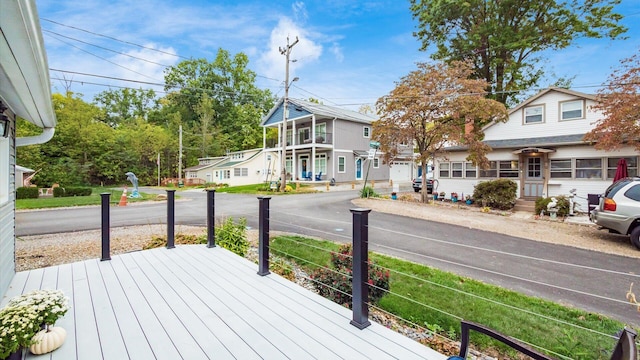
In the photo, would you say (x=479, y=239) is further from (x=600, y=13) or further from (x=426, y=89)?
(x=600, y=13)

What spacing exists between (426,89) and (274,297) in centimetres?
1135

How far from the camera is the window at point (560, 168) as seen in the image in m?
11.2

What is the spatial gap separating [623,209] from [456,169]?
7.94 m

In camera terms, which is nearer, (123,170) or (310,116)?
(310,116)

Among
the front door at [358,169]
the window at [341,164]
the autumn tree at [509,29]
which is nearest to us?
the autumn tree at [509,29]

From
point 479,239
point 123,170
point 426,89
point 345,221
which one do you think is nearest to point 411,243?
point 479,239

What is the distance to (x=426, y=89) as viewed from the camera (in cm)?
1181

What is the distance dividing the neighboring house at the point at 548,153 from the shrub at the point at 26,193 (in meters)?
21.8

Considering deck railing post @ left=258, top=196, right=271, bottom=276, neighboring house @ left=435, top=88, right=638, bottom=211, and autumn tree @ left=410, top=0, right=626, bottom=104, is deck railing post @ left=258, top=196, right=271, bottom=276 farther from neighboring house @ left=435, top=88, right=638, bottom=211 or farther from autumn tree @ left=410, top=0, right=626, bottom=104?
autumn tree @ left=410, top=0, right=626, bottom=104

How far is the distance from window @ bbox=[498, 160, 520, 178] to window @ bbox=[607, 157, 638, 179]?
2.79m

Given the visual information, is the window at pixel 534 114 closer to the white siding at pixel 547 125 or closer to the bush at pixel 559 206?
the white siding at pixel 547 125

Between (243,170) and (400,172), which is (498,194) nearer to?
(400,172)

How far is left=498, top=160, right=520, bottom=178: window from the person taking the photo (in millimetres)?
12414

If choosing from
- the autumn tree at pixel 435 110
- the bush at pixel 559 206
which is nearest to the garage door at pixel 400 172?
the autumn tree at pixel 435 110
